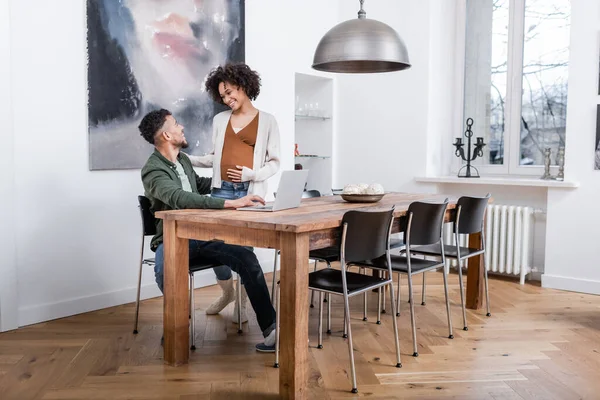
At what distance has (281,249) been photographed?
2779mm

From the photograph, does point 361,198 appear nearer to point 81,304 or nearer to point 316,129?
point 81,304

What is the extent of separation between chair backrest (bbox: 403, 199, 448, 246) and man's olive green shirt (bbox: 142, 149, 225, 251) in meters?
1.08

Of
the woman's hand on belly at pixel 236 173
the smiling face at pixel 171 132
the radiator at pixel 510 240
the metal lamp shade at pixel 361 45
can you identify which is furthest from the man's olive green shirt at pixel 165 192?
the radiator at pixel 510 240

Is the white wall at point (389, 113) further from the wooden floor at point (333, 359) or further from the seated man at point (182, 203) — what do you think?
the seated man at point (182, 203)

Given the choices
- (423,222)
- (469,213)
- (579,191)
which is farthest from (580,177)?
(423,222)

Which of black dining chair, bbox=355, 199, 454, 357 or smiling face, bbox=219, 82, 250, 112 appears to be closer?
black dining chair, bbox=355, 199, 454, 357

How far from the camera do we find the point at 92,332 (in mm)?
3803

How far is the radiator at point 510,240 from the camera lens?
5.32 metres

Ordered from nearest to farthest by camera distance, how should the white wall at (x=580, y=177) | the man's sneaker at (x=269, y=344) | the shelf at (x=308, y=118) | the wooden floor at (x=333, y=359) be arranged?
1. the wooden floor at (x=333, y=359)
2. the man's sneaker at (x=269, y=344)
3. the white wall at (x=580, y=177)
4. the shelf at (x=308, y=118)

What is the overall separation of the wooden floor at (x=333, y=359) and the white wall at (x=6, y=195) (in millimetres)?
187

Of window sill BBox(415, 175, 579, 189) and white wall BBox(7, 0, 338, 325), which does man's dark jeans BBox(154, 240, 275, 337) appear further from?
window sill BBox(415, 175, 579, 189)

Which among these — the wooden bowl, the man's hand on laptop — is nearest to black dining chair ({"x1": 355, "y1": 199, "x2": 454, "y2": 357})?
the wooden bowl

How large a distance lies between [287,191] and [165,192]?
0.64 meters

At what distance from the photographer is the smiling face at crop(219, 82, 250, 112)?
3729 millimetres
